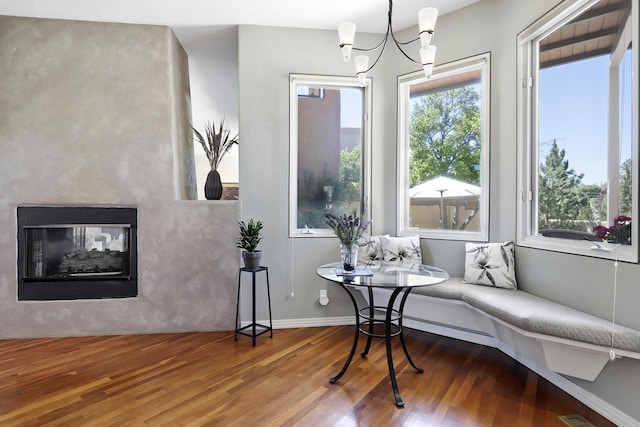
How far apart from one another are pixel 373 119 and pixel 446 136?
711 millimetres

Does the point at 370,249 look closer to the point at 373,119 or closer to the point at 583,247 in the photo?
the point at 373,119

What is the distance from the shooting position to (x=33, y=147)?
3135mm

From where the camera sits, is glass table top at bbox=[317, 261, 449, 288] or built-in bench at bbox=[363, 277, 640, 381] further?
glass table top at bbox=[317, 261, 449, 288]

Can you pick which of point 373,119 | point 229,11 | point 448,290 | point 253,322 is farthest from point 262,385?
point 229,11

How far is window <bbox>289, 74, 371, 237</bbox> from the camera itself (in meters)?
3.47

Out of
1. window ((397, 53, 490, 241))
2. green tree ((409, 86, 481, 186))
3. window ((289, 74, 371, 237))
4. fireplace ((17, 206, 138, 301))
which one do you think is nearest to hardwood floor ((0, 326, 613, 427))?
fireplace ((17, 206, 138, 301))

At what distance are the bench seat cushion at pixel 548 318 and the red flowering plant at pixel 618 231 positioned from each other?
0.45 meters

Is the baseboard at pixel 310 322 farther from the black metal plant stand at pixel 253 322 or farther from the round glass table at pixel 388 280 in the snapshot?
the round glass table at pixel 388 280

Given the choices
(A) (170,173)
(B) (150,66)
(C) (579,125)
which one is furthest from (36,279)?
(C) (579,125)

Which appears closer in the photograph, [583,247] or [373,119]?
[583,247]

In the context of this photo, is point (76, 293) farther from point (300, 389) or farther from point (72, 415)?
point (300, 389)

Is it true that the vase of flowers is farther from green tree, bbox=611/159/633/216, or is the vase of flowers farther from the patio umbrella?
green tree, bbox=611/159/633/216

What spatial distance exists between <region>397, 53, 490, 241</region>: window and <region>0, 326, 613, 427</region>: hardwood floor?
1.07 metres

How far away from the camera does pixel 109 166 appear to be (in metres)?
3.22
